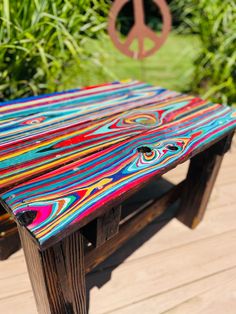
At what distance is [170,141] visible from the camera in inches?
44.8

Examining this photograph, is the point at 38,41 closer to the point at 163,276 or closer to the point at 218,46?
the point at 163,276

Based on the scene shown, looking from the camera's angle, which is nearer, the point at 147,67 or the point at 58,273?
the point at 58,273

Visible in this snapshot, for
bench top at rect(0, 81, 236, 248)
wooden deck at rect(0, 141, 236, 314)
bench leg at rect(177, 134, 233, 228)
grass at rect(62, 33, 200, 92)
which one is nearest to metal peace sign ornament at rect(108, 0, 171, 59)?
grass at rect(62, 33, 200, 92)

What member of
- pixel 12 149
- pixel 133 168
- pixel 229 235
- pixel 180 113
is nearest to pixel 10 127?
pixel 12 149

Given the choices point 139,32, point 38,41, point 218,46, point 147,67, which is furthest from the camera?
point 147,67

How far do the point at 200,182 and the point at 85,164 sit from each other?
0.87 meters

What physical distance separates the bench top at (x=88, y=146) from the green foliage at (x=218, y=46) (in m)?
1.41

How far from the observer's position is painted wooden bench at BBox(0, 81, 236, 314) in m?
0.80

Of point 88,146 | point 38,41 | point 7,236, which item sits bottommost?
point 7,236

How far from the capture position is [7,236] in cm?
A: 143

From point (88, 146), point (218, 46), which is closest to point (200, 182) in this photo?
point (88, 146)

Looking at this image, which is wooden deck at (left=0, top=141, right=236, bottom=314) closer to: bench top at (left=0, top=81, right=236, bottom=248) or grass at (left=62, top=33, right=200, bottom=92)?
bench top at (left=0, top=81, right=236, bottom=248)

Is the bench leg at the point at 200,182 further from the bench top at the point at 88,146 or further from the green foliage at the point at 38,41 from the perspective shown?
the green foliage at the point at 38,41

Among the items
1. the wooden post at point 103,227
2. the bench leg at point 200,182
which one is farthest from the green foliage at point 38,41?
the wooden post at point 103,227
